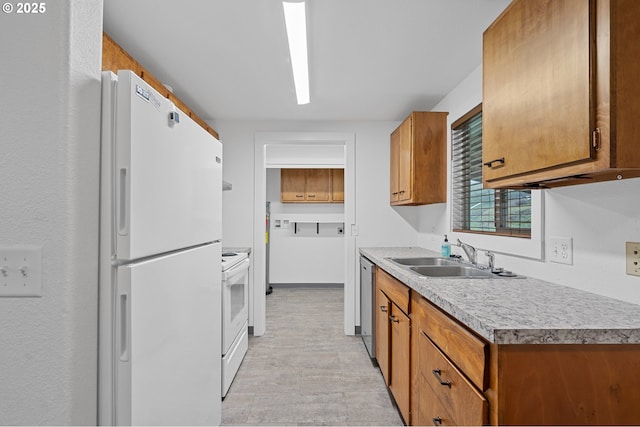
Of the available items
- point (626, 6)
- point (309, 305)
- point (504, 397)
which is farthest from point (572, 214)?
point (309, 305)

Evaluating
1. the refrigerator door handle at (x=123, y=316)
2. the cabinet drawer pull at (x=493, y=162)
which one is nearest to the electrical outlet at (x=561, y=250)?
the cabinet drawer pull at (x=493, y=162)

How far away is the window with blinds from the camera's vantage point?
6.19ft

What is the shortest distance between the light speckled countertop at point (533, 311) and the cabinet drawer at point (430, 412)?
1.34 ft

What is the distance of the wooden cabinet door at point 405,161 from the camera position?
2777 millimetres

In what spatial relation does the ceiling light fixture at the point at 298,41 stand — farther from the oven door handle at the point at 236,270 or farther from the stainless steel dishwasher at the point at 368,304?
the stainless steel dishwasher at the point at 368,304

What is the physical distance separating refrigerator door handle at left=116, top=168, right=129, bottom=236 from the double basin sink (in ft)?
5.23

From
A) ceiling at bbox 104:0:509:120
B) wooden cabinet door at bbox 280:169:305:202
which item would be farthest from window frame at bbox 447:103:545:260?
wooden cabinet door at bbox 280:169:305:202

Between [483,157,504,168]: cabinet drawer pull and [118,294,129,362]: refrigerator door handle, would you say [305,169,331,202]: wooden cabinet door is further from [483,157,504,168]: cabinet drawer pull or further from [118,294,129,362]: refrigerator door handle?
[118,294,129,362]: refrigerator door handle

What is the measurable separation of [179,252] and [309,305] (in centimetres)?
351

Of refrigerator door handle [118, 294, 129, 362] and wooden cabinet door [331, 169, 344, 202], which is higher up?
wooden cabinet door [331, 169, 344, 202]

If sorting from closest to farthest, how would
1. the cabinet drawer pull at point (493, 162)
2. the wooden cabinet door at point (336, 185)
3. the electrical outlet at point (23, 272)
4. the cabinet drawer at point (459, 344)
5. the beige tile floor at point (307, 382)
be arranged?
1. the electrical outlet at point (23, 272)
2. the cabinet drawer at point (459, 344)
3. the cabinet drawer pull at point (493, 162)
4. the beige tile floor at point (307, 382)
5. the wooden cabinet door at point (336, 185)

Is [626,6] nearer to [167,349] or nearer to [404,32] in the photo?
[404,32]

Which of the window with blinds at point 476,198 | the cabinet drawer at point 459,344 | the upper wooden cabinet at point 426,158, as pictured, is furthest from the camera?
the upper wooden cabinet at point 426,158

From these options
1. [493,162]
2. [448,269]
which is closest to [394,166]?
[448,269]
